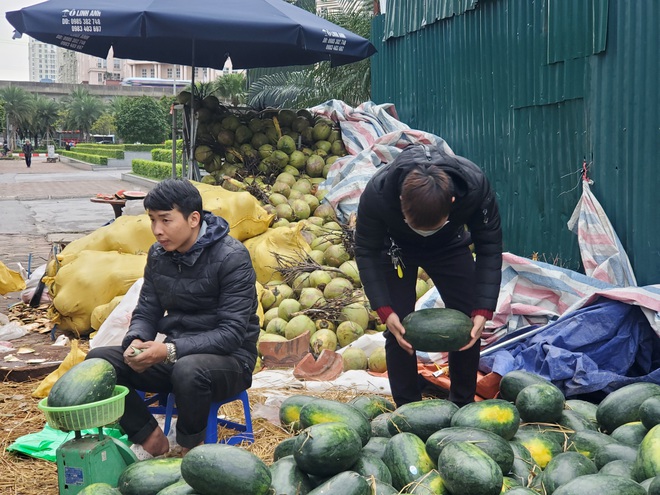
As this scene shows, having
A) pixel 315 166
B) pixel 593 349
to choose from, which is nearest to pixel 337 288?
pixel 593 349

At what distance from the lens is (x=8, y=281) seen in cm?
693

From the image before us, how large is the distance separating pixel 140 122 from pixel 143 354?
166 ft

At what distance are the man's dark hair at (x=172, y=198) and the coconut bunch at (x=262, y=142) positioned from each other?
507 cm

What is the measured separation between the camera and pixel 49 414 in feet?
9.73

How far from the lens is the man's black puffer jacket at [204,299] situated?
3.60m

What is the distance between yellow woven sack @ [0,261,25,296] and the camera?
689 cm

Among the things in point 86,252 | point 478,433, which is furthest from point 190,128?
point 478,433

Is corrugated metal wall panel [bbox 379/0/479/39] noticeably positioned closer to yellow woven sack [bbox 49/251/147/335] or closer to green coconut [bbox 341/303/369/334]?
green coconut [bbox 341/303/369/334]

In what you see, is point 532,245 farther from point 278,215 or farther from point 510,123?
point 278,215

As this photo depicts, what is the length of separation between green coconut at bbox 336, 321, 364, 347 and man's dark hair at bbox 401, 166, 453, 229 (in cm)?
251

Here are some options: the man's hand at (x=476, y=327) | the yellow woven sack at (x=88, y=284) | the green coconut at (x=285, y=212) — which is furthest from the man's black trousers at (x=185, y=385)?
the green coconut at (x=285, y=212)

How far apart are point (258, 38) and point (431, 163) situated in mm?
5123

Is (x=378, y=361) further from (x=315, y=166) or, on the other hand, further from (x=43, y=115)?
(x=43, y=115)

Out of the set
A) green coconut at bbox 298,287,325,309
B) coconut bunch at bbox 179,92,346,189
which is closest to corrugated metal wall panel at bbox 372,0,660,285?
coconut bunch at bbox 179,92,346,189
